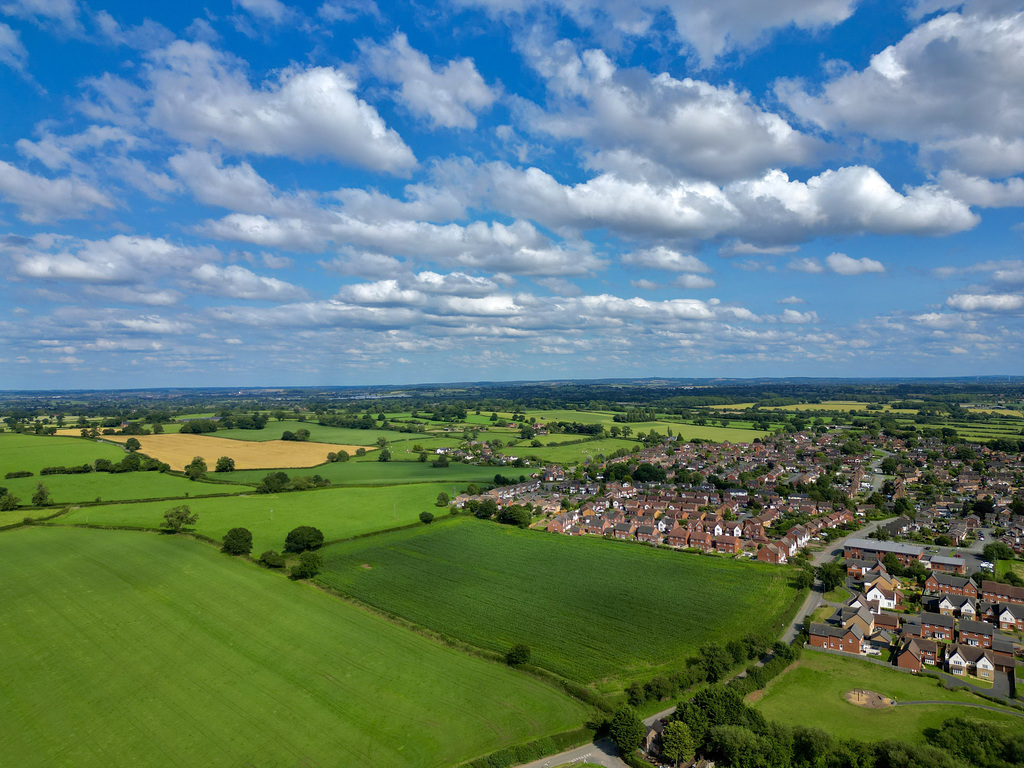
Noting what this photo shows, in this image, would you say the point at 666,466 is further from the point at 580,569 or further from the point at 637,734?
the point at 637,734

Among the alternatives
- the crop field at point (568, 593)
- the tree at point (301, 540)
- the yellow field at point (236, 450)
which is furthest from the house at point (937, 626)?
the yellow field at point (236, 450)

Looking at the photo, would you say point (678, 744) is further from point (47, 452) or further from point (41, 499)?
point (47, 452)

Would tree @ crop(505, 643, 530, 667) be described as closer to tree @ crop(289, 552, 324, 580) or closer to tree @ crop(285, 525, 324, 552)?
tree @ crop(289, 552, 324, 580)

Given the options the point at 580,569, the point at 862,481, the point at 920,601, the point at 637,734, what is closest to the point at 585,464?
the point at 862,481

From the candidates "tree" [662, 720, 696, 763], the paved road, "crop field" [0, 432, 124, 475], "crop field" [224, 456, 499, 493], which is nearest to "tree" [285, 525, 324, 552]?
"crop field" [224, 456, 499, 493]

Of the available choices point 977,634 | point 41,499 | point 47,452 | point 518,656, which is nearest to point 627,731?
point 518,656

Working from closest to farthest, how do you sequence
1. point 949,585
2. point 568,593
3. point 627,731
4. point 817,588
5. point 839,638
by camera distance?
1. point 627,731
2. point 839,638
3. point 568,593
4. point 949,585
5. point 817,588

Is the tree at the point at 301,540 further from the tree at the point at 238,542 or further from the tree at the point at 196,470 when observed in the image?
the tree at the point at 196,470
